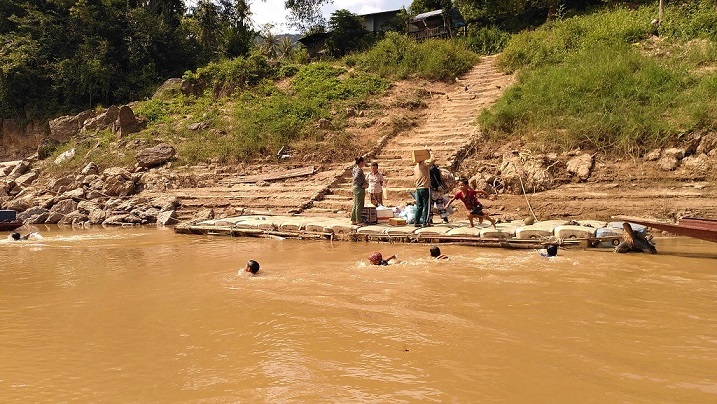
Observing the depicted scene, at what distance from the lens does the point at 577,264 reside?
686 centimetres

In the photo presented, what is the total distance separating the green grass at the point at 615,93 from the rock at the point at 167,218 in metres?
9.01

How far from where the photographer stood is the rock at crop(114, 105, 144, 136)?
19.7 m

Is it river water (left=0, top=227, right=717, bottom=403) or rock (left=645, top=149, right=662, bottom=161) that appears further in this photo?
rock (left=645, top=149, right=662, bottom=161)

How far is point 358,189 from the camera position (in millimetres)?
9906

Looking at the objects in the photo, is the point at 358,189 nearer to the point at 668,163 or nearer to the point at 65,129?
the point at 668,163

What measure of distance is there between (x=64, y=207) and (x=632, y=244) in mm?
15137

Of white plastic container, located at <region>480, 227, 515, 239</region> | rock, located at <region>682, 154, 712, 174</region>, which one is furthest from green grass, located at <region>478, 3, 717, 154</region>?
white plastic container, located at <region>480, 227, 515, 239</region>

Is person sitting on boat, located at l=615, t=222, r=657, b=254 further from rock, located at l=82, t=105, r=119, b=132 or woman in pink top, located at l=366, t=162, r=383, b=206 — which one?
rock, located at l=82, t=105, r=119, b=132

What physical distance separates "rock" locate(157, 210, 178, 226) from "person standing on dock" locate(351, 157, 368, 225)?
5982mm

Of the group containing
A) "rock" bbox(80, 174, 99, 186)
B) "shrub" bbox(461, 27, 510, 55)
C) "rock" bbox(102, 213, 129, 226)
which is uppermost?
"shrub" bbox(461, 27, 510, 55)

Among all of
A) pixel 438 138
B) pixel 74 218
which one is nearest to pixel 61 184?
pixel 74 218

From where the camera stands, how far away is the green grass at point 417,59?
19297mm

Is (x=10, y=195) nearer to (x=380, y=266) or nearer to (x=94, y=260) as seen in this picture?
(x=94, y=260)

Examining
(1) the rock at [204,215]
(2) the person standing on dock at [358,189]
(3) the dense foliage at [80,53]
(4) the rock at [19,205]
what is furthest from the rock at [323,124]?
(3) the dense foliage at [80,53]
